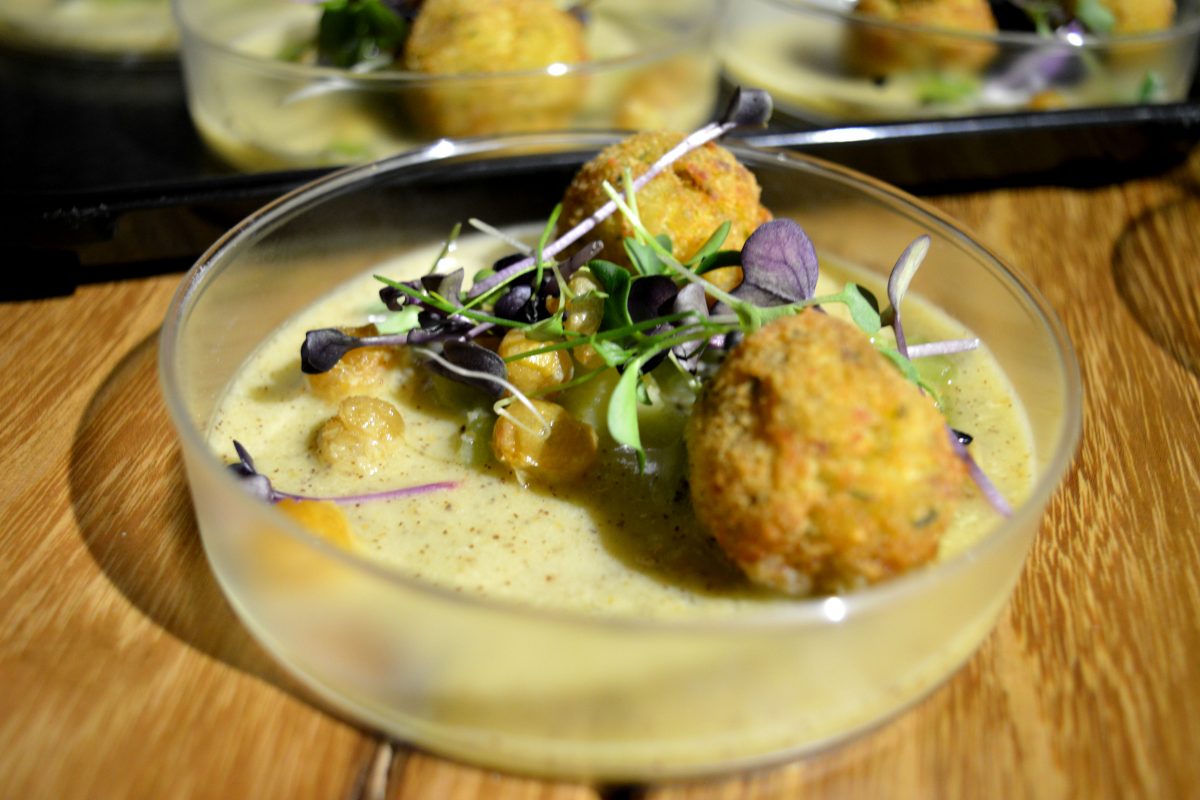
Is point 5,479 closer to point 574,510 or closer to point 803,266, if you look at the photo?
point 574,510

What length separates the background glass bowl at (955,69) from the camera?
2.99m

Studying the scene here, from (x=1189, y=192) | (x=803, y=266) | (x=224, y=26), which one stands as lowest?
(x=1189, y=192)

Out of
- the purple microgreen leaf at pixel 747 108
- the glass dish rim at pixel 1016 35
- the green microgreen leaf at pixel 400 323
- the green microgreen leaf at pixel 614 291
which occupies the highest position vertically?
the purple microgreen leaf at pixel 747 108

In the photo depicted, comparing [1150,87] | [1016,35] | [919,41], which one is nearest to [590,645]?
[919,41]

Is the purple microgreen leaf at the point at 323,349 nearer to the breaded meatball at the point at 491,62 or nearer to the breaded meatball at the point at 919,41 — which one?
the breaded meatball at the point at 491,62

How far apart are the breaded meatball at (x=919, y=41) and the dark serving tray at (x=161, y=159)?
404mm

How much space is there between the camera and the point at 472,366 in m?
1.75

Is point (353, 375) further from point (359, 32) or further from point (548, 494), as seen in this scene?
point (359, 32)

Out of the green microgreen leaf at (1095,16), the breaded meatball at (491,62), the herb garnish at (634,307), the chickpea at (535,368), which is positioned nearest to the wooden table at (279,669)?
the herb garnish at (634,307)

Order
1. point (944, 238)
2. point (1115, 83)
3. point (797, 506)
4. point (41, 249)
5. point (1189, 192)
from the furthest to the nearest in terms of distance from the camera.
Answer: point (1115, 83), point (1189, 192), point (41, 249), point (944, 238), point (797, 506)

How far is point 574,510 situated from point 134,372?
0.93 m

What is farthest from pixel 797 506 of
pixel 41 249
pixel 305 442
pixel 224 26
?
pixel 224 26

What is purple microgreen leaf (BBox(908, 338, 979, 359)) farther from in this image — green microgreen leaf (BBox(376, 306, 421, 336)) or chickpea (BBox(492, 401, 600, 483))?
green microgreen leaf (BBox(376, 306, 421, 336))

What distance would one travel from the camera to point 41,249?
228 cm
